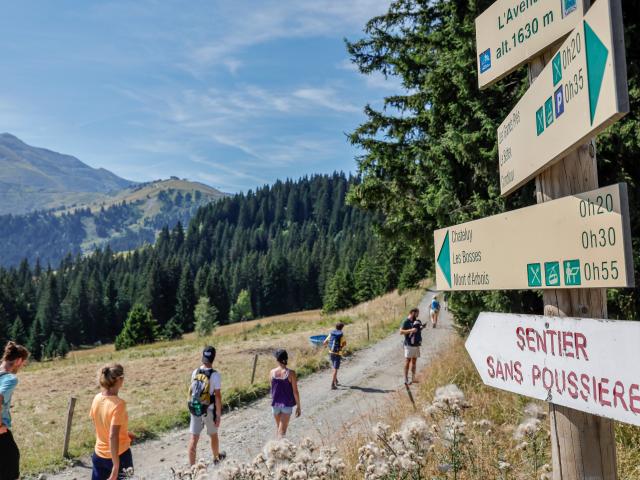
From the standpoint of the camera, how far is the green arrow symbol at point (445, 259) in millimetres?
3354

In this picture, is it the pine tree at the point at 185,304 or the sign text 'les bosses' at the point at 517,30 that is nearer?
the sign text 'les bosses' at the point at 517,30

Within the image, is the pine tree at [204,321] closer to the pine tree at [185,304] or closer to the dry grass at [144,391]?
the pine tree at [185,304]

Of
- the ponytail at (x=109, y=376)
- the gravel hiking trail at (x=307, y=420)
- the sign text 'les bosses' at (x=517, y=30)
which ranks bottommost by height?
the gravel hiking trail at (x=307, y=420)

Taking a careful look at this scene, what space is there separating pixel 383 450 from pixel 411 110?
9.82 m

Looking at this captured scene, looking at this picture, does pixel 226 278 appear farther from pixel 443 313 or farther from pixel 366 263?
pixel 443 313

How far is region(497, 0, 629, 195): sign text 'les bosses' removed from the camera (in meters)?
1.83

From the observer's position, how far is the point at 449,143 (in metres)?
8.27

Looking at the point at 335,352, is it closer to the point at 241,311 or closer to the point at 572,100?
the point at 572,100

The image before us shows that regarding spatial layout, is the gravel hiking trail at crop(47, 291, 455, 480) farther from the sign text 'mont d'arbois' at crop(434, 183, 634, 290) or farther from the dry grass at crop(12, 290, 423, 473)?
the sign text 'mont d'arbois' at crop(434, 183, 634, 290)

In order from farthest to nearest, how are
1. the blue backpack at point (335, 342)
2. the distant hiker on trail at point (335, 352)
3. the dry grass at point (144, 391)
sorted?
the blue backpack at point (335, 342), the distant hiker on trail at point (335, 352), the dry grass at point (144, 391)

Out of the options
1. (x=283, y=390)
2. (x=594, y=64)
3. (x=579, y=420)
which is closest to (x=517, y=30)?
(x=594, y=64)

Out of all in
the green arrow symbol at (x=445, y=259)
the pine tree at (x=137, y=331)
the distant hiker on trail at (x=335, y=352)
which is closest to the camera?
the green arrow symbol at (x=445, y=259)

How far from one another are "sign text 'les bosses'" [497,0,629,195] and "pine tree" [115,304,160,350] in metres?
61.5

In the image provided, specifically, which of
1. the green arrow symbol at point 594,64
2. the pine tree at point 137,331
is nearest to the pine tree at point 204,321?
the pine tree at point 137,331
